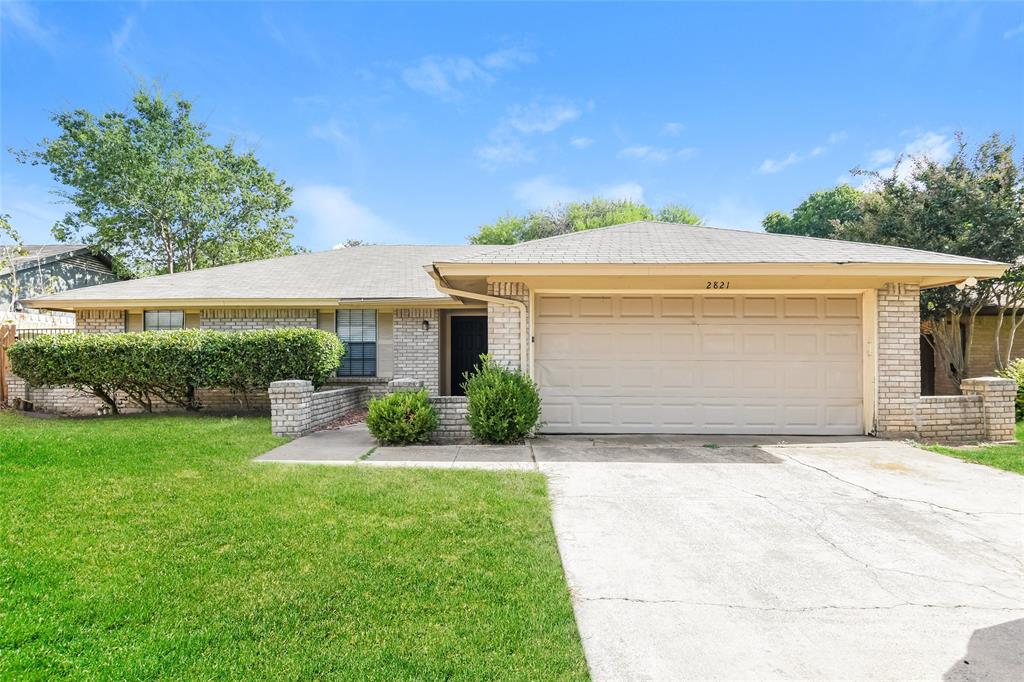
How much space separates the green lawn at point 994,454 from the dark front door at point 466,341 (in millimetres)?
8608

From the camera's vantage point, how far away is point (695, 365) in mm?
7891

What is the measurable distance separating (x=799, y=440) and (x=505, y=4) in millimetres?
10877

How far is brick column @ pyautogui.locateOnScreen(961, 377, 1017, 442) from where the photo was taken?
746cm

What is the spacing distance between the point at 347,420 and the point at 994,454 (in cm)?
1012

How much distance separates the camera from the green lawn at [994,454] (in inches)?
237

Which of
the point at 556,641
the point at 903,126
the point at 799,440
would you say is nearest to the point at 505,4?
the point at 799,440

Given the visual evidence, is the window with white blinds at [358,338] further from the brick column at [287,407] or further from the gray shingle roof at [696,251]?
the gray shingle roof at [696,251]

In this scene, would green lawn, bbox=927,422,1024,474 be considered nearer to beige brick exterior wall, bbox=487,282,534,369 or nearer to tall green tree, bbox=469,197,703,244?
beige brick exterior wall, bbox=487,282,534,369

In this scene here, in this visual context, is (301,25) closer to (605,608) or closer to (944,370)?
(605,608)

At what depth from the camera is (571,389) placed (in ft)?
25.8

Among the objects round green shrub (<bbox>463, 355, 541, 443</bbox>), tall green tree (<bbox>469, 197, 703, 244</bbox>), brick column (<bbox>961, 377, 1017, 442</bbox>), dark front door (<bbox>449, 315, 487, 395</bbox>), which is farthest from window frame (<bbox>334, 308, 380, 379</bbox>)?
tall green tree (<bbox>469, 197, 703, 244</bbox>)

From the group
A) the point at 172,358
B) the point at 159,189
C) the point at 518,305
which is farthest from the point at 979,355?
the point at 159,189

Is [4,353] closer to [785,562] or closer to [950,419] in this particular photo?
[785,562]

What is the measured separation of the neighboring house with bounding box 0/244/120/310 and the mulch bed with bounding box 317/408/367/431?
16.2 m
